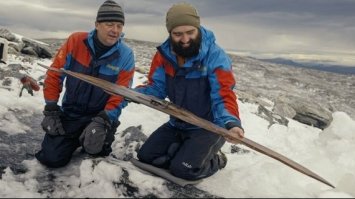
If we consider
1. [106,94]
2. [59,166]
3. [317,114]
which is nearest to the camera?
[59,166]

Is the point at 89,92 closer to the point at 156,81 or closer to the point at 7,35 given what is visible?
the point at 156,81

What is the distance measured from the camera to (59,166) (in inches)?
217

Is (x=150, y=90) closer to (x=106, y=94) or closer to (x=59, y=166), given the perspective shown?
(x=106, y=94)

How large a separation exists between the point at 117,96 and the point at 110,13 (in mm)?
1127

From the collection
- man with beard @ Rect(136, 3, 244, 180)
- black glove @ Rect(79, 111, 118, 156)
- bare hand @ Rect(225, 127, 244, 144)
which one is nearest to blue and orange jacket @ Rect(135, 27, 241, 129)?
man with beard @ Rect(136, 3, 244, 180)

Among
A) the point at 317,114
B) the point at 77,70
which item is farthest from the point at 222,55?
the point at 317,114

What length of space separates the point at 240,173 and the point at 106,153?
196cm

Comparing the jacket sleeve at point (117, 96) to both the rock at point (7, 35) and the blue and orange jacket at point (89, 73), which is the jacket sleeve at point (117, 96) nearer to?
the blue and orange jacket at point (89, 73)

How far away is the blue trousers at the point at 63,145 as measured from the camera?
5.50 metres

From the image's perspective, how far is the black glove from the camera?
5.51 metres

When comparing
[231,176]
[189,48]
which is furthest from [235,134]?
[189,48]

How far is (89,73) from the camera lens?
5.79 metres

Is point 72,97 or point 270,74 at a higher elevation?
point 72,97

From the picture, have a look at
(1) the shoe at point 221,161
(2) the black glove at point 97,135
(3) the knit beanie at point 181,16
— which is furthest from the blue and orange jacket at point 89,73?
(1) the shoe at point 221,161
